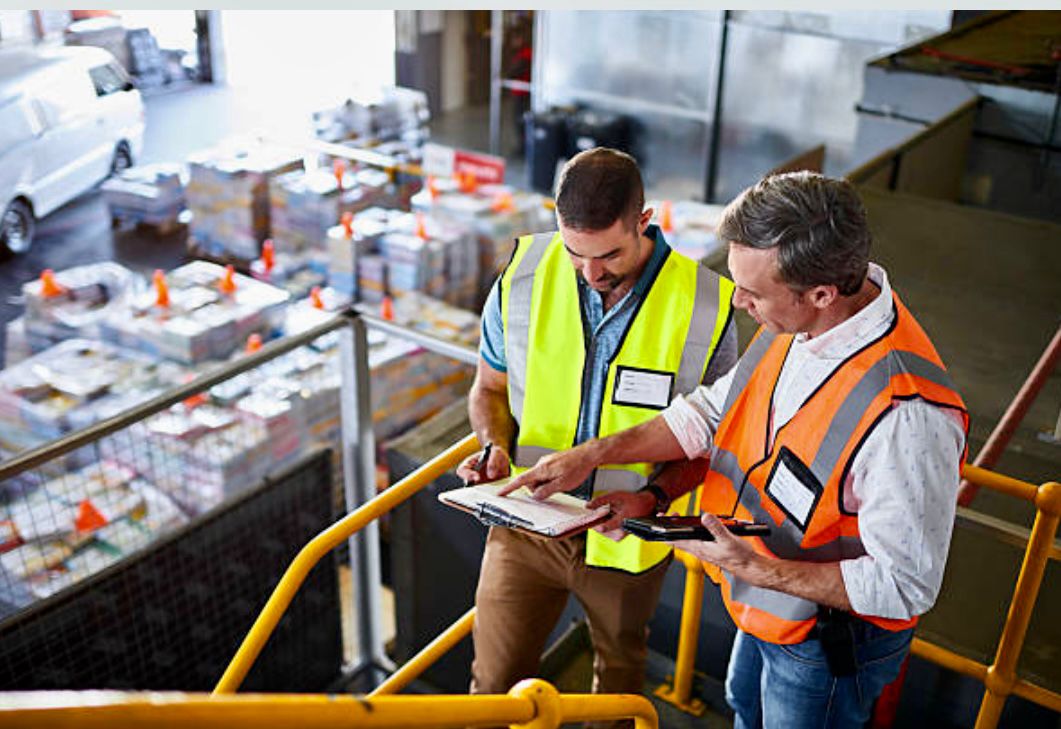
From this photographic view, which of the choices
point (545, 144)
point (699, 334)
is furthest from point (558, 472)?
point (545, 144)

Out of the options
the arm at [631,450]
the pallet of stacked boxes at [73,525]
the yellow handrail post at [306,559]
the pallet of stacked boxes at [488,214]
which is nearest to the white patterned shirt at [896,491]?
the arm at [631,450]

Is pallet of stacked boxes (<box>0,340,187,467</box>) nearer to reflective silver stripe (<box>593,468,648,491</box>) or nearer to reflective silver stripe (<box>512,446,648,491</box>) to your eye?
reflective silver stripe (<box>512,446,648,491</box>)

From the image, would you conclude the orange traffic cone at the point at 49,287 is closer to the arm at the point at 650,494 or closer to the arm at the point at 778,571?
the arm at the point at 650,494

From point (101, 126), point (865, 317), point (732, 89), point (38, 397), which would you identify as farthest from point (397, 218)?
point (865, 317)

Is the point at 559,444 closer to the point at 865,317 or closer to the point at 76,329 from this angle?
the point at 865,317

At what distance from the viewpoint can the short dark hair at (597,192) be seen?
2.35 metres

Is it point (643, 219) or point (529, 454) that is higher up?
point (643, 219)

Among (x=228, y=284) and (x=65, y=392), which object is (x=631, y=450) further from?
(x=228, y=284)

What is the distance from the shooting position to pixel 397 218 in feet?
26.0

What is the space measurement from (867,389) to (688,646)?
1.48 m

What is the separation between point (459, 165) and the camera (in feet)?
27.7

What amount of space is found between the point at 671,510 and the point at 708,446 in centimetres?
39

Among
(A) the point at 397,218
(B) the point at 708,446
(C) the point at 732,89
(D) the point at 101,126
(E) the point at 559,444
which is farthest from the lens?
(C) the point at 732,89

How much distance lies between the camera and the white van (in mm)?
5855
